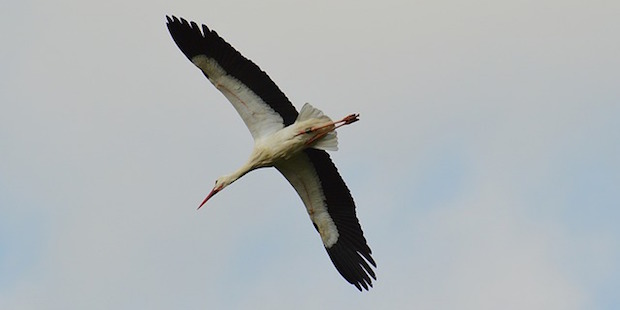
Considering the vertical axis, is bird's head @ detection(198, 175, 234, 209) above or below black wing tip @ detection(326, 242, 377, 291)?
above

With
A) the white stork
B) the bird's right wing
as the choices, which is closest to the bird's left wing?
the white stork

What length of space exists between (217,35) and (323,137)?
2.07 meters

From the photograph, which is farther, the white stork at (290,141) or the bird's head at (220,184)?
the bird's head at (220,184)

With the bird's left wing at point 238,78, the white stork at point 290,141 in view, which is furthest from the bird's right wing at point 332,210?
the bird's left wing at point 238,78

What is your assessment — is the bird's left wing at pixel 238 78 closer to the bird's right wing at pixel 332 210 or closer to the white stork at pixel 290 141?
the white stork at pixel 290 141

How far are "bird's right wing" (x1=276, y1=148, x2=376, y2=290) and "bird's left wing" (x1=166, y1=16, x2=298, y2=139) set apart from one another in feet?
2.59

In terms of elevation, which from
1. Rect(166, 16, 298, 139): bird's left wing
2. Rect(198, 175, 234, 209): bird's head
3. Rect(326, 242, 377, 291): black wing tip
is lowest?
Rect(326, 242, 377, 291): black wing tip

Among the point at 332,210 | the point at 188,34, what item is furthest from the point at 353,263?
the point at 188,34

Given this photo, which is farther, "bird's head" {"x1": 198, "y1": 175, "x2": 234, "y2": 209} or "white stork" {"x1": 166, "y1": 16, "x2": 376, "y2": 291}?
"bird's head" {"x1": 198, "y1": 175, "x2": 234, "y2": 209}

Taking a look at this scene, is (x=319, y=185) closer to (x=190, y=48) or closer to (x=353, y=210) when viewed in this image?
(x=353, y=210)

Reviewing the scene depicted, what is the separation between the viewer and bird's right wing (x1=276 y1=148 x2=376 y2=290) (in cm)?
2055

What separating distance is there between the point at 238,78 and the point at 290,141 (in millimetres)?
1135

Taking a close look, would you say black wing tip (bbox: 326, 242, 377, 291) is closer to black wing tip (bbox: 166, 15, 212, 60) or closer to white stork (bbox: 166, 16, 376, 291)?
white stork (bbox: 166, 16, 376, 291)

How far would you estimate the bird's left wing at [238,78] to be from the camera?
1916cm
